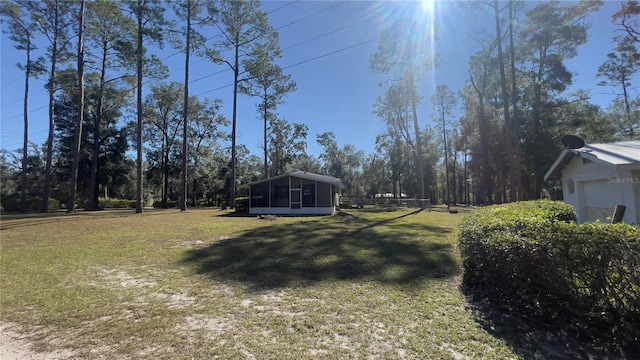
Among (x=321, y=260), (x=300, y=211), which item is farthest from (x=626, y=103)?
(x=321, y=260)

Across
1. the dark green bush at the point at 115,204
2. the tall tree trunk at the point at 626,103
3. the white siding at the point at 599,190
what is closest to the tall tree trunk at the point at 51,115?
the dark green bush at the point at 115,204

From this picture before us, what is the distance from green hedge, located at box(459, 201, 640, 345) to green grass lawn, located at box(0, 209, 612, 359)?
602 mm

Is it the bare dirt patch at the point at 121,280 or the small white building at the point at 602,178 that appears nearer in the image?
the bare dirt patch at the point at 121,280

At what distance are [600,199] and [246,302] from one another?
8.93 metres

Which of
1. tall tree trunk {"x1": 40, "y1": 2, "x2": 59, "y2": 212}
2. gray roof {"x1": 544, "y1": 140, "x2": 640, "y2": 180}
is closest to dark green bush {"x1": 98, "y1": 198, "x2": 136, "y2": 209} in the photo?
tall tree trunk {"x1": 40, "y1": 2, "x2": 59, "y2": 212}

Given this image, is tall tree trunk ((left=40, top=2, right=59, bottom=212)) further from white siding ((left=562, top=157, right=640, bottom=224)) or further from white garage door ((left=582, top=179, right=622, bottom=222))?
white garage door ((left=582, top=179, right=622, bottom=222))

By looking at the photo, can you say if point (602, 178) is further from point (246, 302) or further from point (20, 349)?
point (20, 349)

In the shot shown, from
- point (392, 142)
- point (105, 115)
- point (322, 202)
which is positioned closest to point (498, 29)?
point (322, 202)

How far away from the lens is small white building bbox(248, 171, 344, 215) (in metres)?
19.6

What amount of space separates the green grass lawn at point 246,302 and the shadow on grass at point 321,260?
3cm

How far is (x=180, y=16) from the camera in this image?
65.0 feet

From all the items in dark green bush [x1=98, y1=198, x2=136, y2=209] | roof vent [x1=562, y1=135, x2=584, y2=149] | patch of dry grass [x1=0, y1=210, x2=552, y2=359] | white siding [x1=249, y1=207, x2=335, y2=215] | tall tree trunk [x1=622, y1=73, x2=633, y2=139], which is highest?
tall tree trunk [x1=622, y1=73, x2=633, y2=139]

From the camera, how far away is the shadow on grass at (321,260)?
4.90 m

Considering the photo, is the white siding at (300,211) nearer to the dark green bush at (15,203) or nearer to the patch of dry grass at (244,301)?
the patch of dry grass at (244,301)
